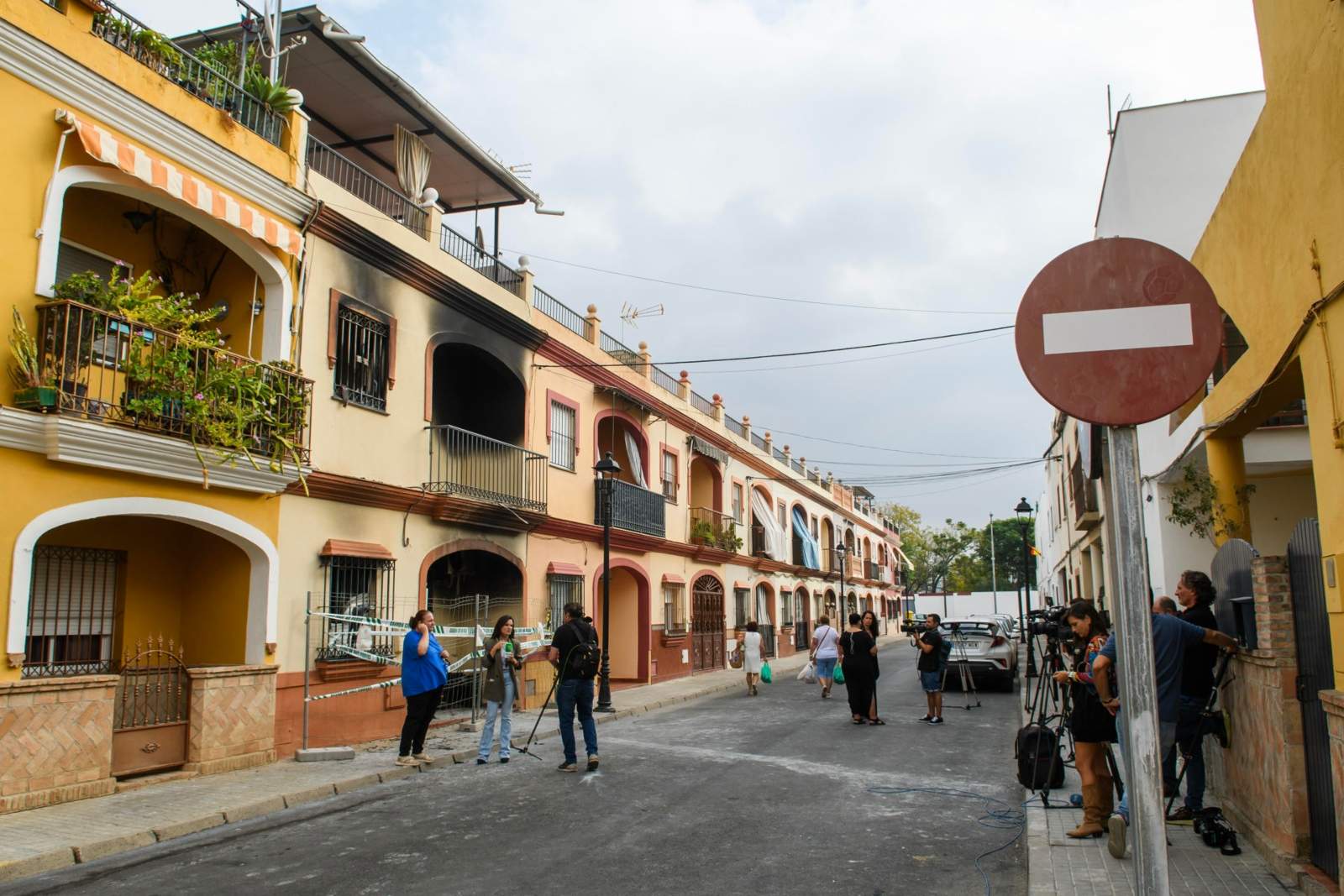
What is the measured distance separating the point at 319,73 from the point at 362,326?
426cm

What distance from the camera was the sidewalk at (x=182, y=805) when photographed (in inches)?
292

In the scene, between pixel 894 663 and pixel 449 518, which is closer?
pixel 449 518

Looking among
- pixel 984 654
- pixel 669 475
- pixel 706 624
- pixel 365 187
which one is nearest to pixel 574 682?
pixel 365 187

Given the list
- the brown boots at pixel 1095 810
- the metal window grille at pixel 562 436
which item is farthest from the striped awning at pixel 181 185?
the brown boots at pixel 1095 810

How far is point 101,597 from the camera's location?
37.0 feet

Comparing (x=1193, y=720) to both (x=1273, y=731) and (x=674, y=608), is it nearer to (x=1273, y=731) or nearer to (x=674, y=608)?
(x=1273, y=731)

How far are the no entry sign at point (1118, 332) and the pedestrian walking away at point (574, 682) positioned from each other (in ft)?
27.4

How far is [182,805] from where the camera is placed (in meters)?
8.98

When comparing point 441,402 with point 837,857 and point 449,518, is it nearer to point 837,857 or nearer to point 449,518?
point 449,518

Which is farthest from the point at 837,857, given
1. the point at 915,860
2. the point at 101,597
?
the point at 101,597

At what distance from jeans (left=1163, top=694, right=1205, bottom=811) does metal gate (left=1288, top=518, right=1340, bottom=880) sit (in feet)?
3.85

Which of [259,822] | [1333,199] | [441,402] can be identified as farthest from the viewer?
[441,402]

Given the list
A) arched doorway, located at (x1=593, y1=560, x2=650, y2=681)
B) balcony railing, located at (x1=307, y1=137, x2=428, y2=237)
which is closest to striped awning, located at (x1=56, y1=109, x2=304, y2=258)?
balcony railing, located at (x1=307, y1=137, x2=428, y2=237)

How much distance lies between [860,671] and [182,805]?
30.6ft
